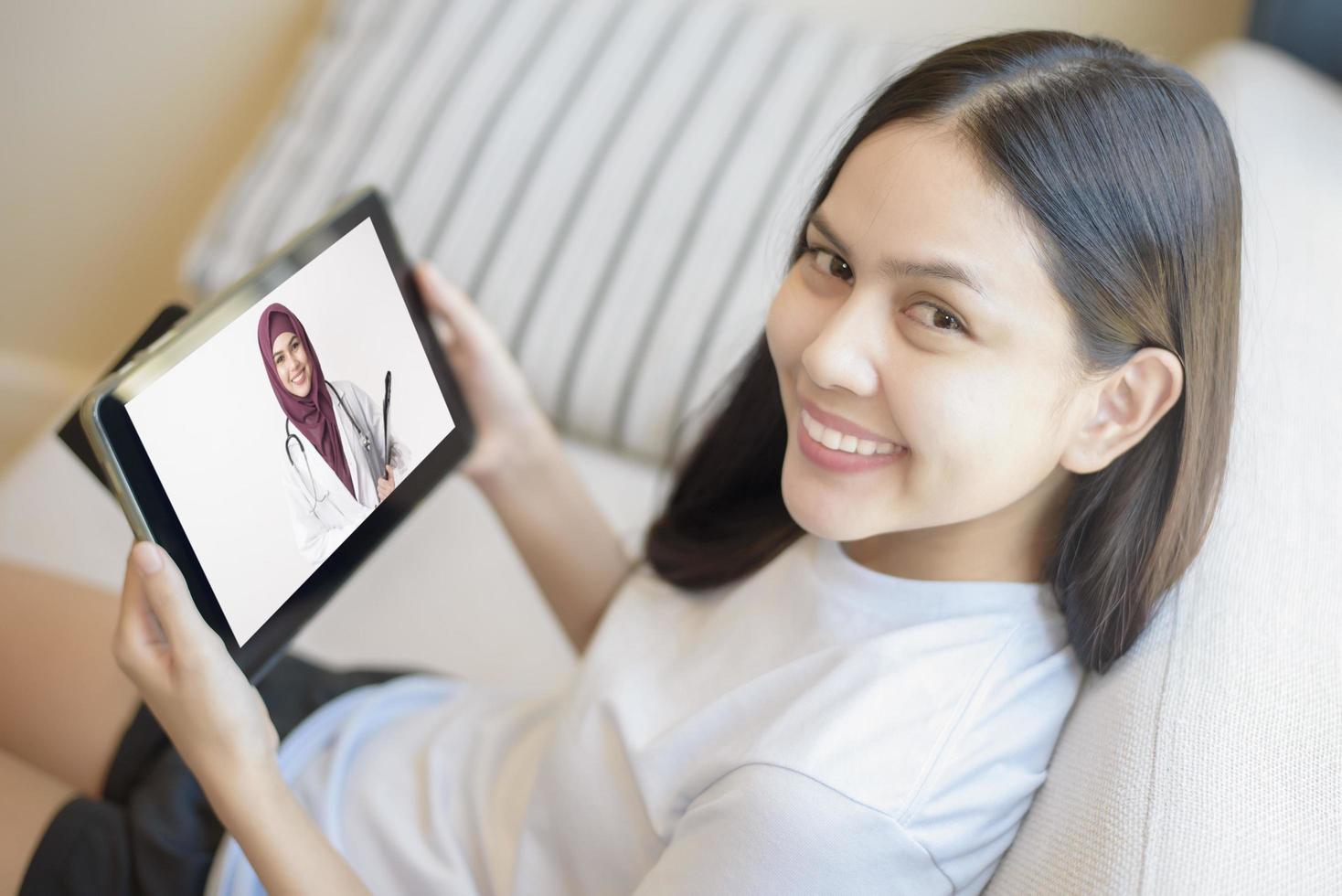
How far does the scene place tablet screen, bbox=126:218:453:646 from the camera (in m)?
0.64

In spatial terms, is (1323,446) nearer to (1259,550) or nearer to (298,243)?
(1259,550)

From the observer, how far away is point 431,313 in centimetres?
95

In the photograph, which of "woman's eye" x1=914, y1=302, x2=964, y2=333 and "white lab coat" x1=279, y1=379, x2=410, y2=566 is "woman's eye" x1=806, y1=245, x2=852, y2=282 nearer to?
"woman's eye" x1=914, y1=302, x2=964, y2=333

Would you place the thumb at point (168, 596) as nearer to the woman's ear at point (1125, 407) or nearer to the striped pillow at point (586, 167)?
the woman's ear at point (1125, 407)

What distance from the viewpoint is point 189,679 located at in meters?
0.65

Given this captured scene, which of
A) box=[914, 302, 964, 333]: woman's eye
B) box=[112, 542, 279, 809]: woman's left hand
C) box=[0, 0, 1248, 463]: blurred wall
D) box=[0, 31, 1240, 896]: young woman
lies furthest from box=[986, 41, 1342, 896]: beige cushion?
box=[0, 0, 1248, 463]: blurred wall

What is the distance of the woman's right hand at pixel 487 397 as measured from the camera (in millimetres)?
956

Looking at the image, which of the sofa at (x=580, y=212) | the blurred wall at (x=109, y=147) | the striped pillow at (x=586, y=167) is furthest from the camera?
the blurred wall at (x=109, y=147)

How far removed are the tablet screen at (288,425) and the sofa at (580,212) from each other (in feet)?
1.20

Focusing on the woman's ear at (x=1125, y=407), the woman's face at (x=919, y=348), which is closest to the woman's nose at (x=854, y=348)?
the woman's face at (x=919, y=348)

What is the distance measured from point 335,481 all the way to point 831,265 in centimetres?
36

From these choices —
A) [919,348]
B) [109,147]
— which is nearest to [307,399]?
[919,348]

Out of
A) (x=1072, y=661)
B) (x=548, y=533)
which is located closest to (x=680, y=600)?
(x=548, y=533)

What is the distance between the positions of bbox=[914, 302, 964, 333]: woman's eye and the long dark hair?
59 mm
